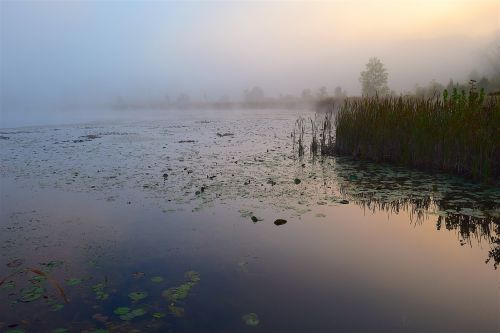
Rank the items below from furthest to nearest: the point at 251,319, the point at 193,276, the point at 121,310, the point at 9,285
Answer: the point at 193,276
the point at 9,285
the point at 121,310
the point at 251,319

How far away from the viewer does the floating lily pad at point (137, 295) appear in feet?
13.8

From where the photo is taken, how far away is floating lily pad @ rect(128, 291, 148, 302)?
13.8ft

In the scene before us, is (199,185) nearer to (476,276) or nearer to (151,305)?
(151,305)

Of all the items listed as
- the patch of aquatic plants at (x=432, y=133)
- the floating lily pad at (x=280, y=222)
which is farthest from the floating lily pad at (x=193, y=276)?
the patch of aquatic plants at (x=432, y=133)

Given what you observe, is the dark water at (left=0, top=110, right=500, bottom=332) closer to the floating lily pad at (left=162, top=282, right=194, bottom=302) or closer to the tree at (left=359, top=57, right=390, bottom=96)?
the floating lily pad at (left=162, top=282, right=194, bottom=302)

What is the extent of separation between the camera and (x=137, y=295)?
169 inches

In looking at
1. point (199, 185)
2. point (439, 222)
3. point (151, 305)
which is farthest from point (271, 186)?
point (151, 305)

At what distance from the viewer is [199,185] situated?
9.62 metres

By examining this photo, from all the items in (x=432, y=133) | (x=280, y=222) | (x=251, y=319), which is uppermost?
(x=432, y=133)

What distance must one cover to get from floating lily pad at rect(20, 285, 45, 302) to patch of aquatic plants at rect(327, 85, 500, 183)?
9.19 metres

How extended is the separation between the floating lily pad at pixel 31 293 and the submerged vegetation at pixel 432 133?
30.2ft

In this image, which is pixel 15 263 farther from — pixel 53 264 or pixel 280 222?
pixel 280 222

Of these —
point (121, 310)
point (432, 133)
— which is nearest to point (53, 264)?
point (121, 310)

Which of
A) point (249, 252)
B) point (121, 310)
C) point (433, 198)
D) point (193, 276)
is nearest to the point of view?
point (121, 310)
